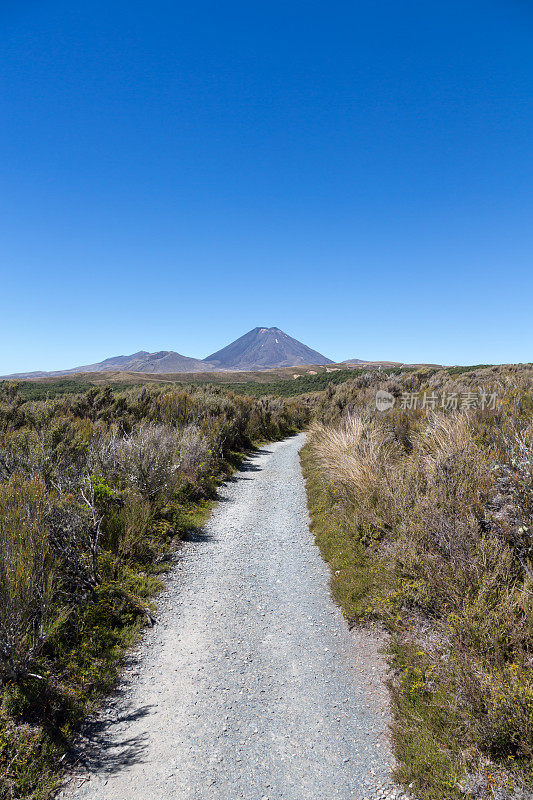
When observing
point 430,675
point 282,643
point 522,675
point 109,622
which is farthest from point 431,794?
point 109,622

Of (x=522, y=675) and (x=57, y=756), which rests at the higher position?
(x=522, y=675)

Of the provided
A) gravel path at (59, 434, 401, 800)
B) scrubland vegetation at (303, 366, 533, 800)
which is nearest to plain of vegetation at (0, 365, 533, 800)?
scrubland vegetation at (303, 366, 533, 800)

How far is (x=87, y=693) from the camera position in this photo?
10.4ft

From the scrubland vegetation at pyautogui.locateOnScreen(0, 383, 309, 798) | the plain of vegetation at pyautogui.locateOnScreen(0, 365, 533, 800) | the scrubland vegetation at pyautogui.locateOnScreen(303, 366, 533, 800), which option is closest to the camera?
the scrubland vegetation at pyautogui.locateOnScreen(303, 366, 533, 800)

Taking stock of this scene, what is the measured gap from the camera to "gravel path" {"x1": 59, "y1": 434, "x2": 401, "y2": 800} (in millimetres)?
2541

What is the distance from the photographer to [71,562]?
4.33 metres

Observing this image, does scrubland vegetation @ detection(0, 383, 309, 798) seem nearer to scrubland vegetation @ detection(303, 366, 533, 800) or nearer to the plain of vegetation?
the plain of vegetation

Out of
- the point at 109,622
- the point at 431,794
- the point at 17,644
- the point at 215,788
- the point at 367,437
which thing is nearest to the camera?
the point at 431,794

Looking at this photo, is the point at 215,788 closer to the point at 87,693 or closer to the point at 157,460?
the point at 87,693

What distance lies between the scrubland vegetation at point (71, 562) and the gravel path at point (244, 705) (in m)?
0.28

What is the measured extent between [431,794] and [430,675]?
741mm

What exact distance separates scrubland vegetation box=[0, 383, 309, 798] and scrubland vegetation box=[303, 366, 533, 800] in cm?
257

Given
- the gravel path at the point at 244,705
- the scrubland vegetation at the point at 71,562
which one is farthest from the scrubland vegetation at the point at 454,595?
the scrubland vegetation at the point at 71,562

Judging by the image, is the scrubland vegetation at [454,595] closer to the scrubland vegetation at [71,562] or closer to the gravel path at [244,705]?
the gravel path at [244,705]
